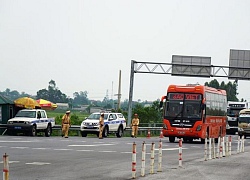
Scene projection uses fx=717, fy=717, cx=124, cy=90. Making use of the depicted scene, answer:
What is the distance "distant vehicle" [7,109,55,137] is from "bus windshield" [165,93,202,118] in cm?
874

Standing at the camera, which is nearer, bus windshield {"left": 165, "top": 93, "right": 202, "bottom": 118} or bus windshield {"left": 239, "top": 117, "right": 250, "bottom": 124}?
bus windshield {"left": 165, "top": 93, "right": 202, "bottom": 118}

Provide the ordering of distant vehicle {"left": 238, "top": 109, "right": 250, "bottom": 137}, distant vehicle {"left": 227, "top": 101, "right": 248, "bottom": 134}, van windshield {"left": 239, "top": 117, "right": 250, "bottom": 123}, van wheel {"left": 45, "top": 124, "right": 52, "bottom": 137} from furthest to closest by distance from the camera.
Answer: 1. distant vehicle {"left": 227, "top": 101, "right": 248, "bottom": 134}
2. van windshield {"left": 239, "top": 117, "right": 250, "bottom": 123}
3. distant vehicle {"left": 238, "top": 109, "right": 250, "bottom": 137}
4. van wheel {"left": 45, "top": 124, "right": 52, "bottom": 137}

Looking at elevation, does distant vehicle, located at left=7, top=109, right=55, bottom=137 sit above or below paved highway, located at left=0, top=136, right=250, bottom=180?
above

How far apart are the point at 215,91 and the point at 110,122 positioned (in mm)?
7302

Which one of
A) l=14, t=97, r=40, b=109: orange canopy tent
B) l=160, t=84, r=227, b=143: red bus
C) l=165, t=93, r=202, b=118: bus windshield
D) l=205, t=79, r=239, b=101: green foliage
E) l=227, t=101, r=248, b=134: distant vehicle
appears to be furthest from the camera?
l=205, t=79, r=239, b=101: green foliage

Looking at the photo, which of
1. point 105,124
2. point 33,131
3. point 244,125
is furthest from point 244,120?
point 33,131

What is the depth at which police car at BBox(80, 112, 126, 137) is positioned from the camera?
1834 inches

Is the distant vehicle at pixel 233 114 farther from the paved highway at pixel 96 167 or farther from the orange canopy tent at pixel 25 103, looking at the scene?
the paved highway at pixel 96 167

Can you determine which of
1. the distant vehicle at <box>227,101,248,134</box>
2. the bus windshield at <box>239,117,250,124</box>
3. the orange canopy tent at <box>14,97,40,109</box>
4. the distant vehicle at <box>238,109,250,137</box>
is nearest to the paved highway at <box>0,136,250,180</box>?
the orange canopy tent at <box>14,97,40,109</box>

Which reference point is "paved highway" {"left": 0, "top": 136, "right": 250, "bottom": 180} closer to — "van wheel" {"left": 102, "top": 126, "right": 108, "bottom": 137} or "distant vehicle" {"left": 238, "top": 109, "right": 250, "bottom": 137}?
"van wheel" {"left": 102, "top": 126, "right": 108, "bottom": 137}

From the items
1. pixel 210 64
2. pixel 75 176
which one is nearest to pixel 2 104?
pixel 210 64

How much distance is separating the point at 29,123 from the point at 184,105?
9.85 m

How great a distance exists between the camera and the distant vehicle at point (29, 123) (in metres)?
44.2

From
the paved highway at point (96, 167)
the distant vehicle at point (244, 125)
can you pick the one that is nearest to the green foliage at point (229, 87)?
the distant vehicle at point (244, 125)
